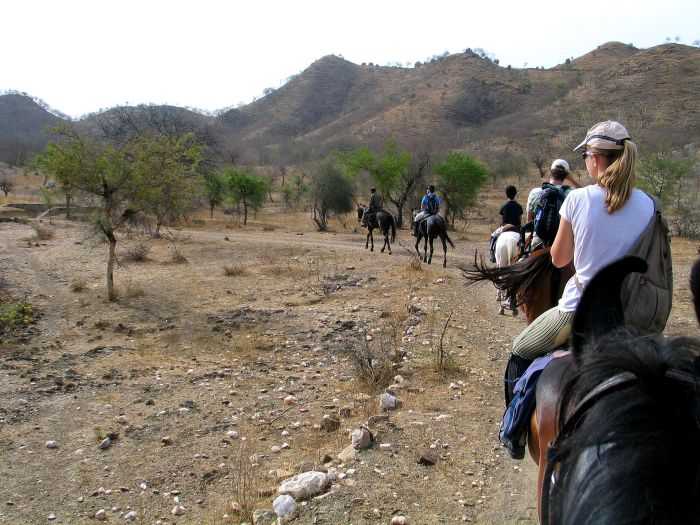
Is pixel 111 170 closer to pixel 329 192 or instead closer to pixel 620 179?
pixel 620 179

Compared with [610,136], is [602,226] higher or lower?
lower

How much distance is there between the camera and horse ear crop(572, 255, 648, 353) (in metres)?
1.51

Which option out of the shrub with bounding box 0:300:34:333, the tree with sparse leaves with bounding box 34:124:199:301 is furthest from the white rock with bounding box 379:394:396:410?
the tree with sparse leaves with bounding box 34:124:199:301

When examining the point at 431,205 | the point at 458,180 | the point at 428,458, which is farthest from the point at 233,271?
the point at 458,180

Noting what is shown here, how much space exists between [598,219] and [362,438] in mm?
2830

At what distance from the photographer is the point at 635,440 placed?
1.00 meters

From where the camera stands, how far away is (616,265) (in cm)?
150

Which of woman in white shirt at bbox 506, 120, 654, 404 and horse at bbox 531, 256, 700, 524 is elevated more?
woman in white shirt at bbox 506, 120, 654, 404

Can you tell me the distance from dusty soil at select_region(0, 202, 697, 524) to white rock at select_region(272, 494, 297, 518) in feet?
0.24

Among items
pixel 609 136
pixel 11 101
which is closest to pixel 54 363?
pixel 609 136

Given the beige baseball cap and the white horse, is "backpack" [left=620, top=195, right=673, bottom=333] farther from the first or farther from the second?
the white horse

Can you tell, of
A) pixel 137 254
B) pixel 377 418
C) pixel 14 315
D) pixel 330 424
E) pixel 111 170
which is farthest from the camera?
pixel 137 254

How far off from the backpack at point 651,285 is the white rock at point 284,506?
246 centimetres

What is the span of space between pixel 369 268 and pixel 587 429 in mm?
12658
